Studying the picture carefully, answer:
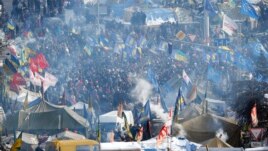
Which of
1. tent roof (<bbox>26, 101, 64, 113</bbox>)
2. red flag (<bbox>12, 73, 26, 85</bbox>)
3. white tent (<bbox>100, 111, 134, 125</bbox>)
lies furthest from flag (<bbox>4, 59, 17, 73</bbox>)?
white tent (<bbox>100, 111, 134, 125</bbox>)

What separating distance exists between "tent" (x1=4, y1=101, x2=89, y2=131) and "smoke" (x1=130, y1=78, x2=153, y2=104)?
4.19 meters

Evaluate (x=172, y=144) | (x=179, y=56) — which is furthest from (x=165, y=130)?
(x=179, y=56)

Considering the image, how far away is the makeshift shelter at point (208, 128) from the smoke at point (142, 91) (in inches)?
236

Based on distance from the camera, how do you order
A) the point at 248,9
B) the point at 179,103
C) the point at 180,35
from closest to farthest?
the point at 179,103
the point at 248,9
the point at 180,35

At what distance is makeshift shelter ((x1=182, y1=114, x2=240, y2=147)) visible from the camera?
1132 inches

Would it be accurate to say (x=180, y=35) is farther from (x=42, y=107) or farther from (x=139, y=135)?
(x=139, y=135)

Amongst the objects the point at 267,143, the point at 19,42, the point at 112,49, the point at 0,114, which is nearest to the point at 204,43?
the point at 112,49

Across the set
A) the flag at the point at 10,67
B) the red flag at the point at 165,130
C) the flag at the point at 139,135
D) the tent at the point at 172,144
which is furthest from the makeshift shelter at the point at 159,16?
the red flag at the point at 165,130

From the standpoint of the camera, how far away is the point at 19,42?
166 ft

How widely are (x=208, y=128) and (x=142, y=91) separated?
321 inches

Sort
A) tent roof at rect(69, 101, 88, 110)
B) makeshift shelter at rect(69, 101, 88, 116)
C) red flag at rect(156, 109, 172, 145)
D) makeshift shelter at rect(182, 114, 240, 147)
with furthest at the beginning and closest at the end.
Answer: tent roof at rect(69, 101, 88, 110) → makeshift shelter at rect(69, 101, 88, 116) → makeshift shelter at rect(182, 114, 240, 147) → red flag at rect(156, 109, 172, 145)

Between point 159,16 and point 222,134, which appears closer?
point 222,134

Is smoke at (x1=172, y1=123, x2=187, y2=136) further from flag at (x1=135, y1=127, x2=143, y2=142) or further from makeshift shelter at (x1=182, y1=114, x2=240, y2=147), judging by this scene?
flag at (x1=135, y1=127, x2=143, y2=142)

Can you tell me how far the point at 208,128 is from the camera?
2892 cm
